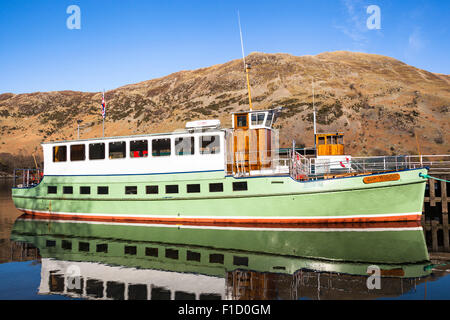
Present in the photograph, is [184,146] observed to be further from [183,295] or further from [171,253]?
[183,295]

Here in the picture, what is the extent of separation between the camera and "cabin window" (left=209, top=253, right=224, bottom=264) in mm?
10575

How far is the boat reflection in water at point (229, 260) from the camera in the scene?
7.98 meters

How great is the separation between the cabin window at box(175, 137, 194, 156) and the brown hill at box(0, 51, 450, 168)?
112 feet

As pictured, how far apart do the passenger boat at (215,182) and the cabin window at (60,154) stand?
0.06 metres

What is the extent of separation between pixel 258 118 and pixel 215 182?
420cm

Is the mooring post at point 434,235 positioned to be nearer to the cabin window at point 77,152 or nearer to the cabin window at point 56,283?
the cabin window at point 56,283

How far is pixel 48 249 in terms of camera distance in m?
12.9

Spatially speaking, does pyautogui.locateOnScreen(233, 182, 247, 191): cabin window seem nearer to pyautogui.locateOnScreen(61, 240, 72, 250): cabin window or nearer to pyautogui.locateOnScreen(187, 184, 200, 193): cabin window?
pyautogui.locateOnScreen(187, 184, 200, 193): cabin window

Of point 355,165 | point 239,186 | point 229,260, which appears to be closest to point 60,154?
point 239,186

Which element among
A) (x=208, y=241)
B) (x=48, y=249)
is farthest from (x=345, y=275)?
(x=48, y=249)

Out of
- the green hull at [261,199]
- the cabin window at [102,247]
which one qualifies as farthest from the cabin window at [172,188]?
the cabin window at [102,247]
